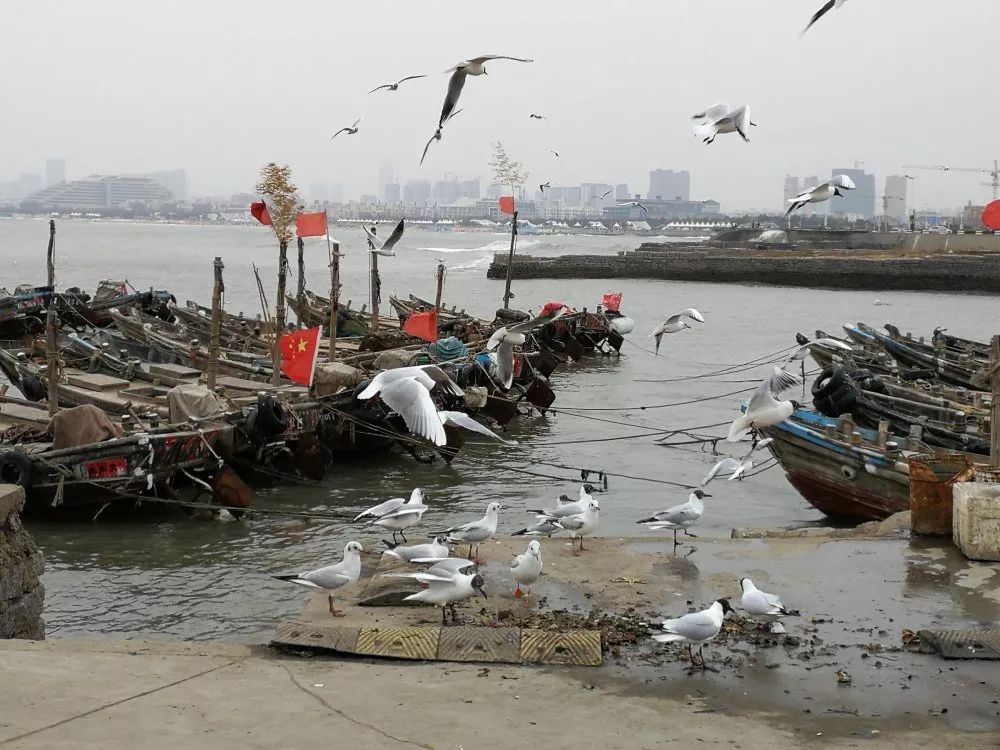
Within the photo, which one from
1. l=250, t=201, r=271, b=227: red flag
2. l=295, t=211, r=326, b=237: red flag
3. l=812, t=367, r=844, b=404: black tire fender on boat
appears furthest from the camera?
l=250, t=201, r=271, b=227: red flag

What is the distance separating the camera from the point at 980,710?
20.2 feet

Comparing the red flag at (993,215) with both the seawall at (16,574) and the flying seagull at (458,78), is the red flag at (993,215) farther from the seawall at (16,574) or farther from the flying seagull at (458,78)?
the seawall at (16,574)

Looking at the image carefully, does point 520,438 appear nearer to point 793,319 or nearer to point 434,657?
point 434,657

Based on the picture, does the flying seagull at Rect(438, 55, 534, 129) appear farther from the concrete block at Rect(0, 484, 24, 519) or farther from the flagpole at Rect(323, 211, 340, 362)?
the flagpole at Rect(323, 211, 340, 362)

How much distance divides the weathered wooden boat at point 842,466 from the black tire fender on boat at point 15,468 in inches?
360

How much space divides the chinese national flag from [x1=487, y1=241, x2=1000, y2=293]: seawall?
57227 mm

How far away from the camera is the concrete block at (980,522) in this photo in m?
8.77

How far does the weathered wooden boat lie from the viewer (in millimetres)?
12883

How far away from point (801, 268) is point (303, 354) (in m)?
60.2

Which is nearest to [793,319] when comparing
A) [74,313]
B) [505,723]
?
[74,313]

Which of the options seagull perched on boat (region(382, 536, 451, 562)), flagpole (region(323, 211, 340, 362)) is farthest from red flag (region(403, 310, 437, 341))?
seagull perched on boat (region(382, 536, 451, 562))

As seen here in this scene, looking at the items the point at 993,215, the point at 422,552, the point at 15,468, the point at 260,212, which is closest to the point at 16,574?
the point at 422,552

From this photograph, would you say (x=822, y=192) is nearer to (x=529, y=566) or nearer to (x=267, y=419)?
(x=529, y=566)

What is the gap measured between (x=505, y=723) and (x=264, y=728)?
1.27 meters
